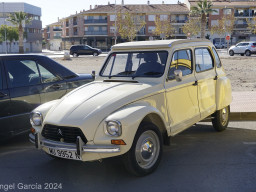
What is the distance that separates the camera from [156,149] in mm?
4539

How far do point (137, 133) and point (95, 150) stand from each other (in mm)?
581

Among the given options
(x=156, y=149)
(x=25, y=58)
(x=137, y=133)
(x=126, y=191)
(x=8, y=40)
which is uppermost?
(x=8, y=40)

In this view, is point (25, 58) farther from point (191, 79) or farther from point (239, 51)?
point (239, 51)

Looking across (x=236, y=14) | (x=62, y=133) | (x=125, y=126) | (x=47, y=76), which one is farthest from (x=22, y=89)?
(x=236, y=14)

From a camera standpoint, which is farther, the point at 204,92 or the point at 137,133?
the point at 204,92

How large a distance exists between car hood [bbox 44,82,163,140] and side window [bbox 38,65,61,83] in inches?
57.5

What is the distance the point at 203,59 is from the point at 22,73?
3.29m

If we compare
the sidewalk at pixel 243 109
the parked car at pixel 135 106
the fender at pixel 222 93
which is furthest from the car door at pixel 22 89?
the sidewalk at pixel 243 109

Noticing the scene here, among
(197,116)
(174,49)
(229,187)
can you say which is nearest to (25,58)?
(174,49)

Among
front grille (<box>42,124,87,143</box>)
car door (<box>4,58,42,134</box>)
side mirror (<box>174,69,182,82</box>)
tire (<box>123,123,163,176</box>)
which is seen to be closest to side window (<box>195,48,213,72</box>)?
side mirror (<box>174,69,182,82</box>)

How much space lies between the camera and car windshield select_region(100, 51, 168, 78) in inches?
201

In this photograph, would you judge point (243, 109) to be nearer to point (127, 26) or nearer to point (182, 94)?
point (182, 94)

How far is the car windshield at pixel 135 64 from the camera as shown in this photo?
16.7ft

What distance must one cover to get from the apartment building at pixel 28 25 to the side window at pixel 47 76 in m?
72.8
